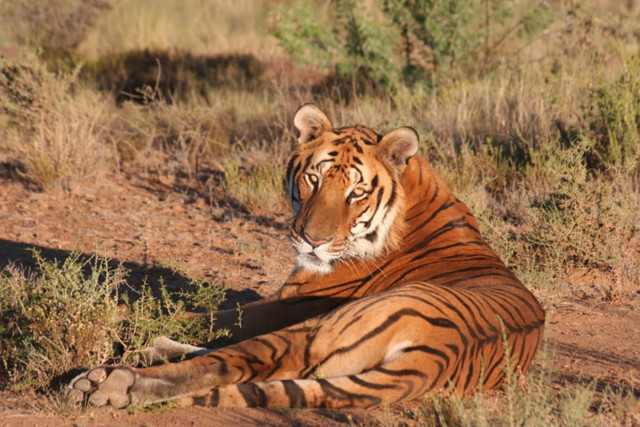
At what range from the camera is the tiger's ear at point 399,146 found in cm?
489

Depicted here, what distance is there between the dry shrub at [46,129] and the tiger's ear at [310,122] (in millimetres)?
4846

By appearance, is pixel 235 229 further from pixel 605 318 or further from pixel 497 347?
pixel 497 347

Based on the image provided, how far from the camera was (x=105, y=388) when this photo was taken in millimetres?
3727

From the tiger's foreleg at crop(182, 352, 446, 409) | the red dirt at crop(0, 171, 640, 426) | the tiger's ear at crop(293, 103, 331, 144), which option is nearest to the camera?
the tiger's foreleg at crop(182, 352, 446, 409)

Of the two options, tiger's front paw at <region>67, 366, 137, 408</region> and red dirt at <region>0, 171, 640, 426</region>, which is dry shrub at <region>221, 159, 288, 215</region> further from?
tiger's front paw at <region>67, 366, 137, 408</region>

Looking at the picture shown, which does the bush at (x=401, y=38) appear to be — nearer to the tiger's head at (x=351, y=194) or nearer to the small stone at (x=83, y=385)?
the tiger's head at (x=351, y=194)

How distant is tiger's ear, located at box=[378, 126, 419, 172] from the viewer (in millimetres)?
4887

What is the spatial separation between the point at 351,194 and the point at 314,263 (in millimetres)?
457

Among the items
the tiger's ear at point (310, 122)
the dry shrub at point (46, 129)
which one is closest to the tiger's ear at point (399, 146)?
the tiger's ear at point (310, 122)

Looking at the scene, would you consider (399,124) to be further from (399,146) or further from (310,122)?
(399,146)

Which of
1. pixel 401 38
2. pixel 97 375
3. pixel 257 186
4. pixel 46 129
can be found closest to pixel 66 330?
pixel 97 375

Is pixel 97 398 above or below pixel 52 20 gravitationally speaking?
above

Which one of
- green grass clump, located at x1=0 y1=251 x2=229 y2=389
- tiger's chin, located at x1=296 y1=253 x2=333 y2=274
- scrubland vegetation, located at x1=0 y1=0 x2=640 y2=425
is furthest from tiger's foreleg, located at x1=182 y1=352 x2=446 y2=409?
tiger's chin, located at x1=296 y1=253 x2=333 y2=274

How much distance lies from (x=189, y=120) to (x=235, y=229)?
2904 millimetres
